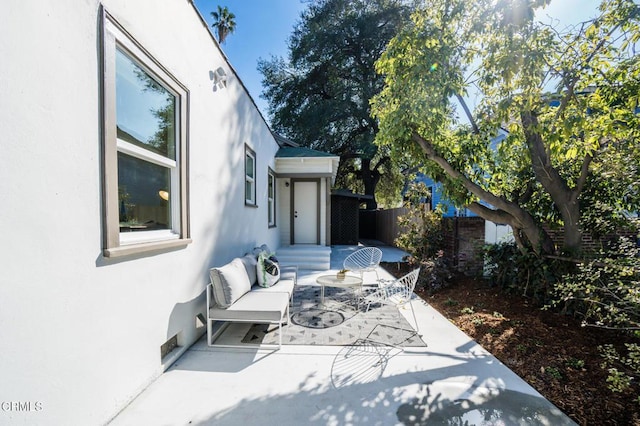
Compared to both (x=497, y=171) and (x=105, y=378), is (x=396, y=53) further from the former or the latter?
(x=105, y=378)

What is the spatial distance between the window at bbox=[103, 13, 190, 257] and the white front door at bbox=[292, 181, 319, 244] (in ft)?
22.3

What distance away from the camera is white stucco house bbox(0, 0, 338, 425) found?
1.51m

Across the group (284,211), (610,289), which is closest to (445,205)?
(610,289)

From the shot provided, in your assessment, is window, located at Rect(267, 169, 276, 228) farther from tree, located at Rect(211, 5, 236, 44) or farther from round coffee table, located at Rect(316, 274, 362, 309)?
tree, located at Rect(211, 5, 236, 44)

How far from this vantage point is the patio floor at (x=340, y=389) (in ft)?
7.46

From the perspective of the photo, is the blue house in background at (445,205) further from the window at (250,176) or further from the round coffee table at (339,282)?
the window at (250,176)

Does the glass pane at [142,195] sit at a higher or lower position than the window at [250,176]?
lower

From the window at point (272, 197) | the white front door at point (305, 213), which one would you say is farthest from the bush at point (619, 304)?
the white front door at point (305, 213)

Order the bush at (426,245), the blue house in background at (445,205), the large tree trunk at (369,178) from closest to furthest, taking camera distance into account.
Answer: the blue house in background at (445,205), the bush at (426,245), the large tree trunk at (369,178)

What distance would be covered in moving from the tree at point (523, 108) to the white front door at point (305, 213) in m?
4.94

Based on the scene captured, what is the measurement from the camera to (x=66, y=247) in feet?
5.82

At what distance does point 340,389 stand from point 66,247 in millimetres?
2460

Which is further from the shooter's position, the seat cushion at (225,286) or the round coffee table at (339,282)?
the round coffee table at (339,282)

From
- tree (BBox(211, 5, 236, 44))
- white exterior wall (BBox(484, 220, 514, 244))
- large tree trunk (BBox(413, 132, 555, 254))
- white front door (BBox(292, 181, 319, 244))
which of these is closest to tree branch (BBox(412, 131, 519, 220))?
large tree trunk (BBox(413, 132, 555, 254))
